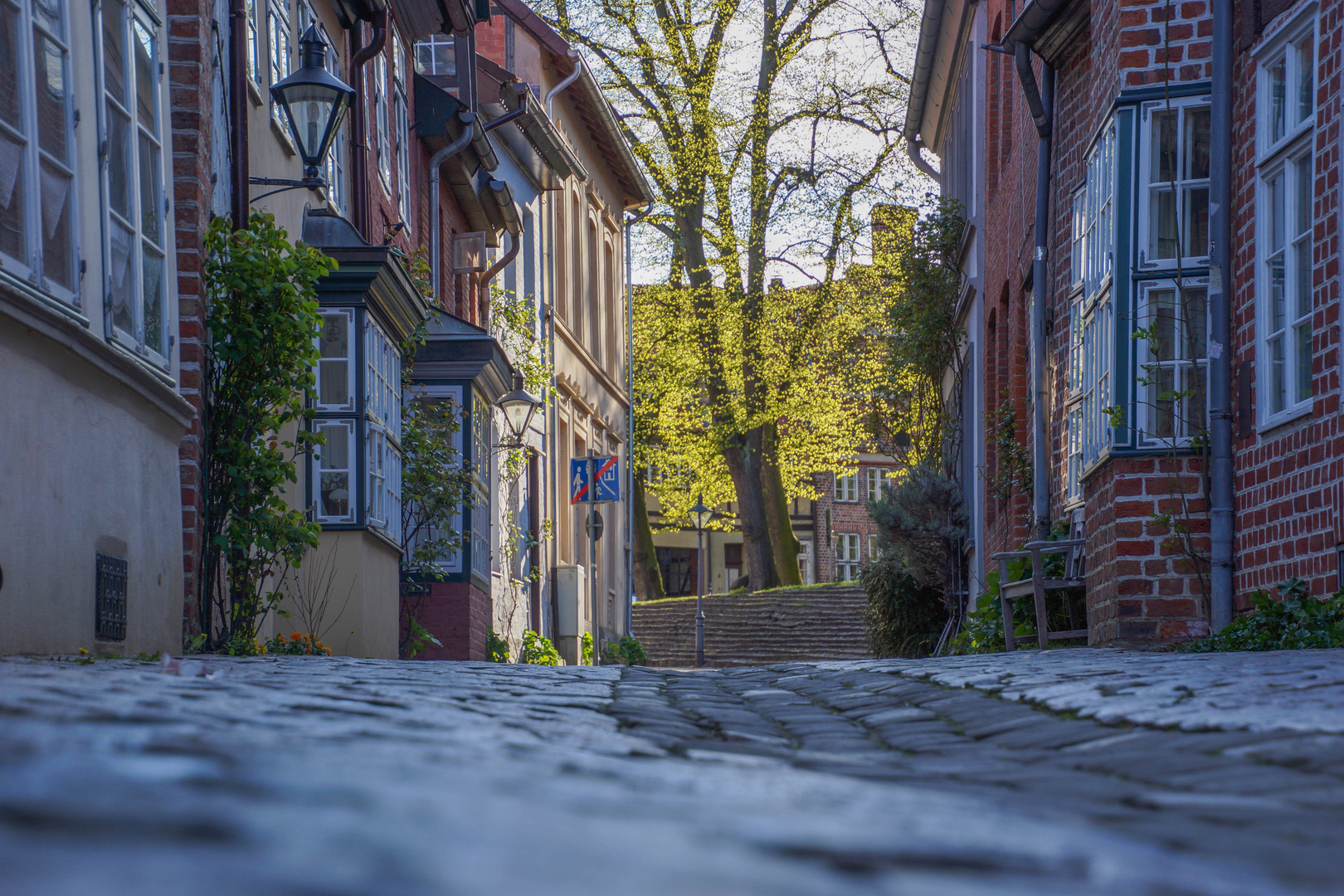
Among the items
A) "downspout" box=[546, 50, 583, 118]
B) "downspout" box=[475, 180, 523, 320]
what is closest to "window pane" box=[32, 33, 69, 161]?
"downspout" box=[475, 180, 523, 320]

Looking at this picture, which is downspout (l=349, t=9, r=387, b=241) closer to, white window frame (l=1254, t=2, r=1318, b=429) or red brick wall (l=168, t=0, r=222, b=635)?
red brick wall (l=168, t=0, r=222, b=635)

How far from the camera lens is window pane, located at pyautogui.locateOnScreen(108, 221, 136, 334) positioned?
6.96 m

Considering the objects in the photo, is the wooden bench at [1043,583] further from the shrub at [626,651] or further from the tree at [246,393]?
the shrub at [626,651]

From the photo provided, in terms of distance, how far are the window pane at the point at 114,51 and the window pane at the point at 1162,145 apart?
5996 millimetres

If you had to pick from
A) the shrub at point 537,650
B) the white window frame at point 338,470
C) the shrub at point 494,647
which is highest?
the white window frame at point 338,470

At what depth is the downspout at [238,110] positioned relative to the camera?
965cm

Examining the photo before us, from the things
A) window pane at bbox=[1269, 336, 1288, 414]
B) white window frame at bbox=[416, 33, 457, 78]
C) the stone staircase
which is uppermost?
white window frame at bbox=[416, 33, 457, 78]

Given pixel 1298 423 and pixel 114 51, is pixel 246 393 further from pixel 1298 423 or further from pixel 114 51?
pixel 1298 423

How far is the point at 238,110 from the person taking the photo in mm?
9758

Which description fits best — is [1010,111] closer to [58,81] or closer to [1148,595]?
[1148,595]

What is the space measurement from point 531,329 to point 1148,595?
1256 centimetres

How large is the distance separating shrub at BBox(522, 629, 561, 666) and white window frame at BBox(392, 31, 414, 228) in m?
5.30

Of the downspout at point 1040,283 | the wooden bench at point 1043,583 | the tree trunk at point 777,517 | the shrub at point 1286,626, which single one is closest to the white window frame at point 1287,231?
the shrub at point 1286,626

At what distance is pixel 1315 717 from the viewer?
12.4 feet
